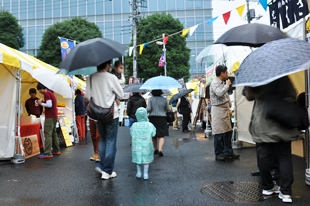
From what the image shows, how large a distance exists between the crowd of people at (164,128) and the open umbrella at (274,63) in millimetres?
462

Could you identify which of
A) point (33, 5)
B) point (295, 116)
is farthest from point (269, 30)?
point (33, 5)

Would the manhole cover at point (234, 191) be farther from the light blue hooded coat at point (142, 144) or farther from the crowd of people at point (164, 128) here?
the light blue hooded coat at point (142, 144)

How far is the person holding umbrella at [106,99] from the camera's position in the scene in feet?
16.8

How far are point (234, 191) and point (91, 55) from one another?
2.94 m

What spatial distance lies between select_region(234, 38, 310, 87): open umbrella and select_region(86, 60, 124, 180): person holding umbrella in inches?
88.2

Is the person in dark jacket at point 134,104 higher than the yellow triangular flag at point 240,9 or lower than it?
lower

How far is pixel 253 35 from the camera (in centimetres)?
493

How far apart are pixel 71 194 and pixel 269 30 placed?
3933 millimetres

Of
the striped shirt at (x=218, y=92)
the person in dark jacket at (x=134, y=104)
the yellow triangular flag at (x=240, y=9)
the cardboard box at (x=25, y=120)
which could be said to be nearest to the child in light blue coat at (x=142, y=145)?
the striped shirt at (x=218, y=92)

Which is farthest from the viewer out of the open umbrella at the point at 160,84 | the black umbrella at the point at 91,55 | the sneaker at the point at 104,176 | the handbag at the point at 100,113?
the open umbrella at the point at 160,84

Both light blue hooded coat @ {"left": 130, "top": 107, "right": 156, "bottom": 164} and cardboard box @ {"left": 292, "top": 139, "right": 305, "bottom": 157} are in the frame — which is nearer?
light blue hooded coat @ {"left": 130, "top": 107, "right": 156, "bottom": 164}

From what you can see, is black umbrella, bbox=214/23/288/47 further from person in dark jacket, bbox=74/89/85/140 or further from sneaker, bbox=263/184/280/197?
person in dark jacket, bbox=74/89/85/140

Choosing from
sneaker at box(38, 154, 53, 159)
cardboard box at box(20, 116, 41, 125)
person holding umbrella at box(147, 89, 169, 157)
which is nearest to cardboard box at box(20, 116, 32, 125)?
cardboard box at box(20, 116, 41, 125)

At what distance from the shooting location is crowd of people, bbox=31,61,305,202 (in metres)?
3.87
